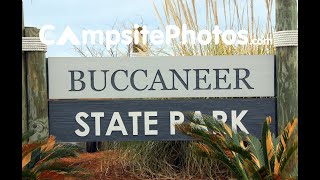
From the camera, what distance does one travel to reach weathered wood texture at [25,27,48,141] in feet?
18.2

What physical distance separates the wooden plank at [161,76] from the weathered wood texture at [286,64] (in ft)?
0.33

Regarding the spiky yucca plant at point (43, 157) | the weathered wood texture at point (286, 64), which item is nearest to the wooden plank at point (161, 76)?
the weathered wood texture at point (286, 64)

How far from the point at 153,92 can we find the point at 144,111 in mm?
237

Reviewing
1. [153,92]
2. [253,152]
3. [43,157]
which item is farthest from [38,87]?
[253,152]

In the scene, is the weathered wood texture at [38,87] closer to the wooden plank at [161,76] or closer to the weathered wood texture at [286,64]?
the wooden plank at [161,76]

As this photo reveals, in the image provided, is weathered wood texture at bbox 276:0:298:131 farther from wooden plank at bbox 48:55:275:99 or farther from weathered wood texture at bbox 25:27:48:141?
weathered wood texture at bbox 25:27:48:141

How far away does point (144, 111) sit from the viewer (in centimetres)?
555

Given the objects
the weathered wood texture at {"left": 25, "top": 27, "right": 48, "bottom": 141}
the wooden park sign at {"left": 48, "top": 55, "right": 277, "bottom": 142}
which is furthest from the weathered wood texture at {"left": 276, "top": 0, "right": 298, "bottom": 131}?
the weathered wood texture at {"left": 25, "top": 27, "right": 48, "bottom": 141}

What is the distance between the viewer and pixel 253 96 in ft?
18.3

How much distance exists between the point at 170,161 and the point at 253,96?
1.70 m

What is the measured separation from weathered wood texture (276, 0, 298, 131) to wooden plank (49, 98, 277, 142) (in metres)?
0.14

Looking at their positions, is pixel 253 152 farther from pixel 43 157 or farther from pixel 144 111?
pixel 43 157
